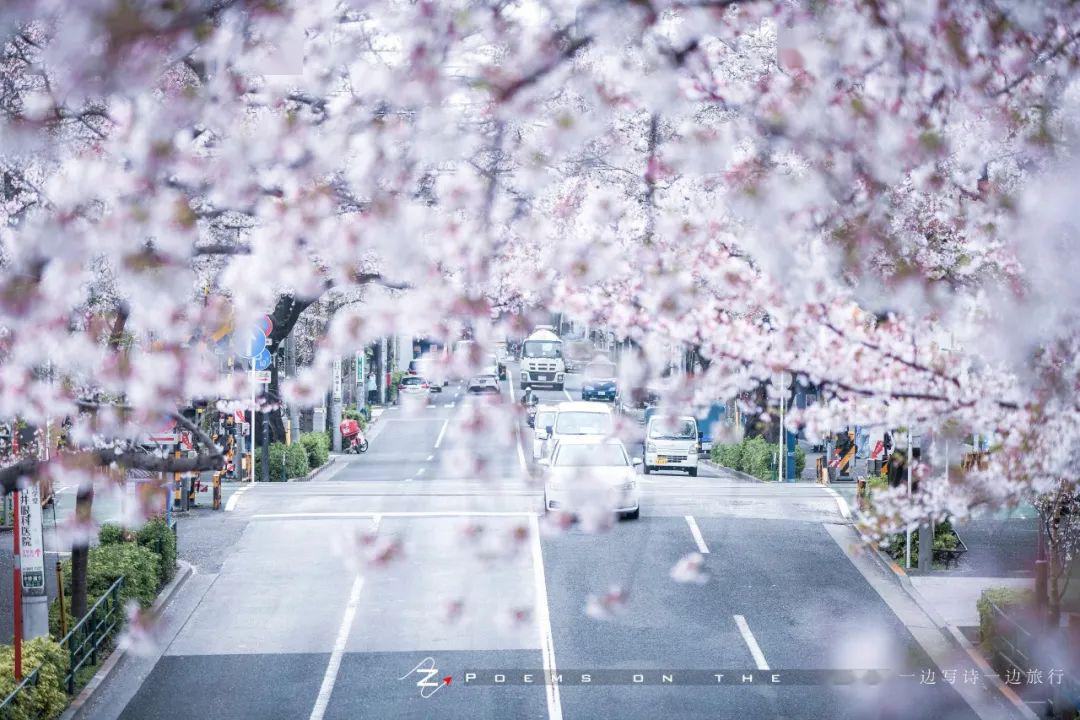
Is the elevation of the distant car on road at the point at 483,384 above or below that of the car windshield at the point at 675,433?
below

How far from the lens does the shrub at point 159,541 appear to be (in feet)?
50.9

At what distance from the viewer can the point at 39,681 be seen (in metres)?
9.95

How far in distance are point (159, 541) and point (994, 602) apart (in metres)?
10.7

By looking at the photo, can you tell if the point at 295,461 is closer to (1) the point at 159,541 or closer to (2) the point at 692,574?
(1) the point at 159,541

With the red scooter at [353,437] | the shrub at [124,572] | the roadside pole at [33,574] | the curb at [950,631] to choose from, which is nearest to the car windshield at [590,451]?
the curb at [950,631]

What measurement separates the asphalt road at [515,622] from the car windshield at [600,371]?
38.0 m

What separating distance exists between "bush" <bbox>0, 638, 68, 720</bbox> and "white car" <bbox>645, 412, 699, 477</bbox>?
21051 mm

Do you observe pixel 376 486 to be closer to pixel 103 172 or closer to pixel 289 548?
pixel 289 548

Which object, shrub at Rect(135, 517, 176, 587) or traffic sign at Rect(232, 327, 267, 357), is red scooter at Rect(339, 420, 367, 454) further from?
shrub at Rect(135, 517, 176, 587)

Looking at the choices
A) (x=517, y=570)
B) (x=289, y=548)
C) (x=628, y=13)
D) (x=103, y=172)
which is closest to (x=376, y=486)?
(x=289, y=548)

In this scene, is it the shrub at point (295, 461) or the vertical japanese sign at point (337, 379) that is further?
the vertical japanese sign at point (337, 379)

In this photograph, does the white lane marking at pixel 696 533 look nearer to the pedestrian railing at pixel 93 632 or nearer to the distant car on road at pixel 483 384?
the pedestrian railing at pixel 93 632

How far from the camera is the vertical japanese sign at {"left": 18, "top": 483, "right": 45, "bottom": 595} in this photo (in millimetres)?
10602

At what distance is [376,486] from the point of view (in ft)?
81.9
